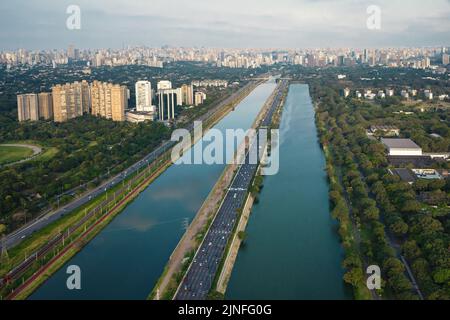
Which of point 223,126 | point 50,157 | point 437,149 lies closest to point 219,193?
point 50,157

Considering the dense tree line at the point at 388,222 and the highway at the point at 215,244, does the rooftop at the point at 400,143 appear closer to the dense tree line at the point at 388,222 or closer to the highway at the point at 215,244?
the dense tree line at the point at 388,222

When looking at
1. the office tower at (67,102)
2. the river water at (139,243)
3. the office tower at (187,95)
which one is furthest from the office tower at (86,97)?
the river water at (139,243)

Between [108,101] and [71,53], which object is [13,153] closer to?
[108,101]

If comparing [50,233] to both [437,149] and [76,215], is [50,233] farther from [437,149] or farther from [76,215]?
[437,149]

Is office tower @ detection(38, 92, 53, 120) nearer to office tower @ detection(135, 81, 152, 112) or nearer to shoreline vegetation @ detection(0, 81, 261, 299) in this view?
office tower @ detection(135, 81, 152, 112)

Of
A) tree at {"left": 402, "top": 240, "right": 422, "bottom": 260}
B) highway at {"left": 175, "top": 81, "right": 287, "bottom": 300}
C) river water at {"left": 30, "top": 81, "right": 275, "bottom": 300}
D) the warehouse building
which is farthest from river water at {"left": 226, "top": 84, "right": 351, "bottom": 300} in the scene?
Result: the warehouse building
